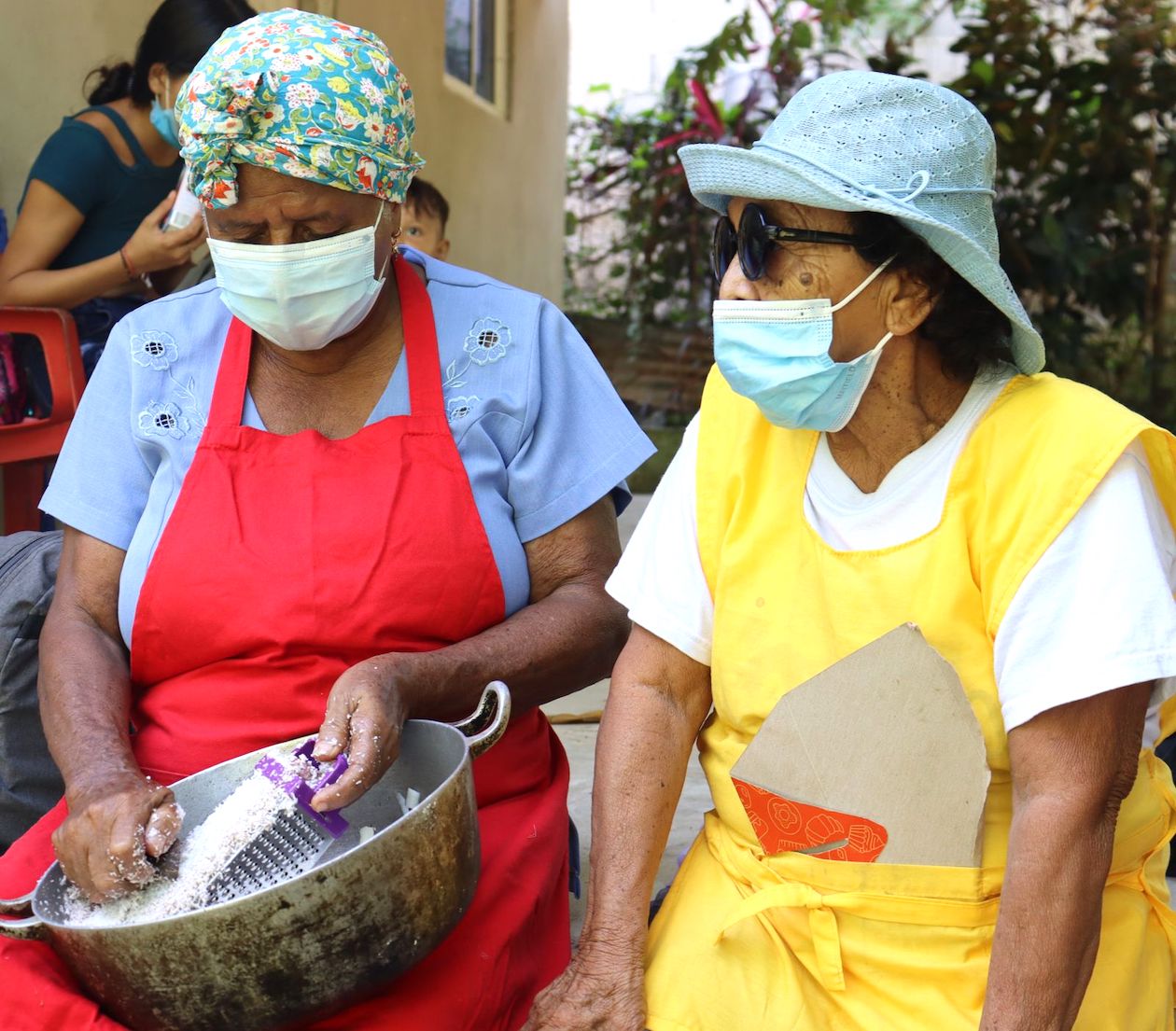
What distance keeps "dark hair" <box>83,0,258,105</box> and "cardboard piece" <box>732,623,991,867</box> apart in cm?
264

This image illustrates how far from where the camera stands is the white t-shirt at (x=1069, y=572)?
5.23ft

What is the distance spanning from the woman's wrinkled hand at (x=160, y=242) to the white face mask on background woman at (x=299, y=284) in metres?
1.45

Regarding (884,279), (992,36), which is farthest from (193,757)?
(992,36)

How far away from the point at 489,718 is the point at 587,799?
5.01ft

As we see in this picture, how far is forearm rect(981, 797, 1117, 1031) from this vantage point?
1619 millimetres

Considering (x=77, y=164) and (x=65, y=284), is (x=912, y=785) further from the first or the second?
(x=77, y=164)

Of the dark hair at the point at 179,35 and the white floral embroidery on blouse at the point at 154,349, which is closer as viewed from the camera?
the white floral embroidery on blouse at the point at 154,349

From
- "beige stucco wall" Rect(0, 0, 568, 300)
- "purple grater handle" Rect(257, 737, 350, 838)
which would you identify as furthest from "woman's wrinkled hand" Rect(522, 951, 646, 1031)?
"beige stucco wall" Rect(0, 0, 568, 300)

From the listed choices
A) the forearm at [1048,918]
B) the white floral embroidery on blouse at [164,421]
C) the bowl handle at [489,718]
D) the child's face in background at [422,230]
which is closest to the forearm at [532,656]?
the bowl handle at [489,718]

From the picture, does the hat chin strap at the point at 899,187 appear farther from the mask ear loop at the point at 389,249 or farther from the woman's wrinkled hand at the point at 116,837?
the woman's wrinkled hand at the point at 116,837

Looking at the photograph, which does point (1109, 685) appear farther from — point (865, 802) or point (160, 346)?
point (160, 346)

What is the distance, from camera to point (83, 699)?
216cm

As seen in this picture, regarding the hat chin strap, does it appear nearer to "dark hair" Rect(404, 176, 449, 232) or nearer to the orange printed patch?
the orange printed patch

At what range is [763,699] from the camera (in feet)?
6.11
